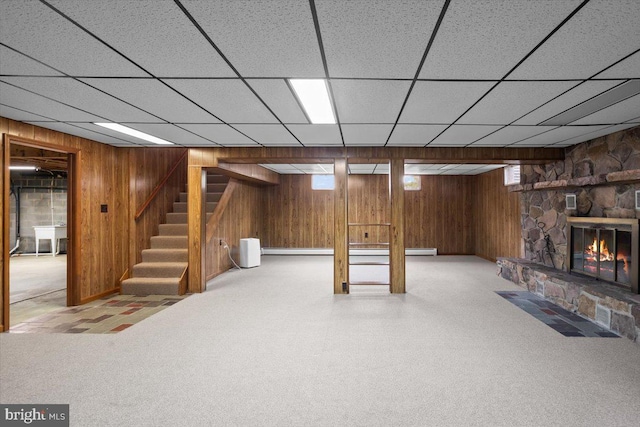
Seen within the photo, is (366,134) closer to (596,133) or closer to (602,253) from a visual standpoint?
(596,133)

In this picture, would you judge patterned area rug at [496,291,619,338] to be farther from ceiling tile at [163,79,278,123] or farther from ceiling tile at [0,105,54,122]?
ceiling tile at [0,105,54,122]

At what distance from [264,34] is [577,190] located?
192 inches

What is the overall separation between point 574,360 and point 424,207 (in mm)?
6635

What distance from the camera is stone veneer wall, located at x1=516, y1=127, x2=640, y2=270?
3.72m

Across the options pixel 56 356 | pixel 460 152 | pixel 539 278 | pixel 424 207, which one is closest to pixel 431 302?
pixel 539 278

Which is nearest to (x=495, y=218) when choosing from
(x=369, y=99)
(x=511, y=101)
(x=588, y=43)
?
(x=511, y=101)

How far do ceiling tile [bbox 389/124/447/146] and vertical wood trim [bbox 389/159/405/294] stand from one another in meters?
→ 0.49

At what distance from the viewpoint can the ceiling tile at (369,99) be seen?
237 cm

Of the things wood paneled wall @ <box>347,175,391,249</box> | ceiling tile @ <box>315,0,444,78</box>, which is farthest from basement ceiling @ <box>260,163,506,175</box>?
ceiling tile @ <box>315,0,444,78</box>

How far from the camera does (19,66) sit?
2.09 metres

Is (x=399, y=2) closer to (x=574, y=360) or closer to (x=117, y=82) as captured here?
(x=117, y=82)

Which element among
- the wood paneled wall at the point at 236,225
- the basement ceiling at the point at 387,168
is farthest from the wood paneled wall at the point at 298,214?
the basement ceiling at the point at 387,168

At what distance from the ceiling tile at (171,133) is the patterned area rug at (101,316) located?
2.27 metres

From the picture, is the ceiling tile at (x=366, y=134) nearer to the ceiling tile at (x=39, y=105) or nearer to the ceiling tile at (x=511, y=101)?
the ceiling tile at (x=511, y=101)
